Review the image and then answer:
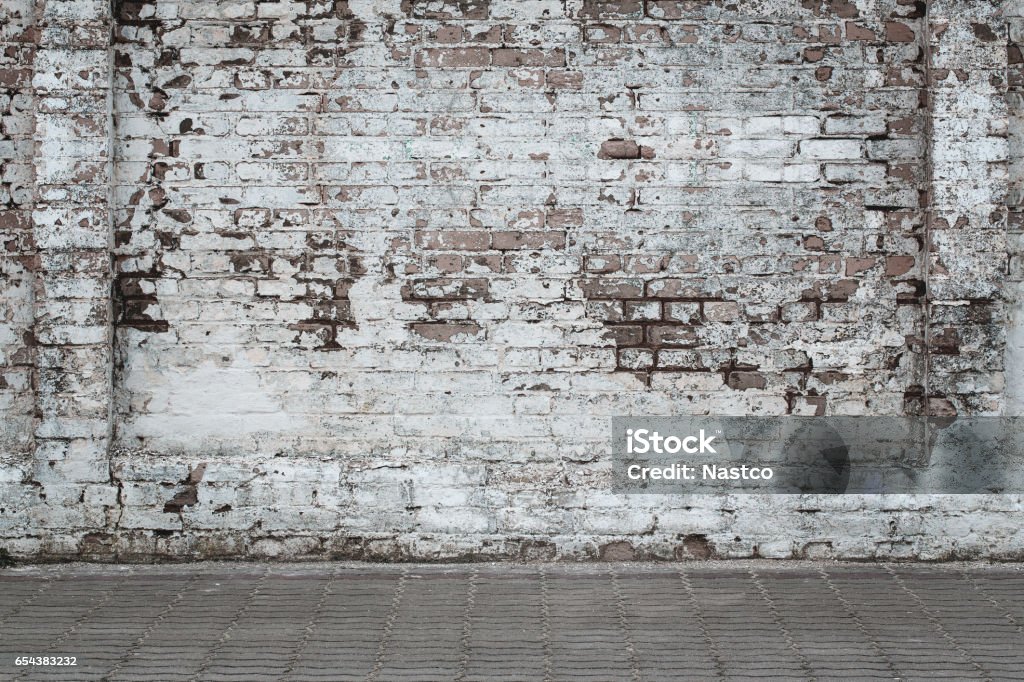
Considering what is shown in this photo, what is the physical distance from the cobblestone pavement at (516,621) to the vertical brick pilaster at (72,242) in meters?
0.63

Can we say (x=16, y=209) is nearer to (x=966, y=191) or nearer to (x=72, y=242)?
(x=72, y=242)

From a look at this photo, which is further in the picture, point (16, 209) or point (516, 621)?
point (16, 209)

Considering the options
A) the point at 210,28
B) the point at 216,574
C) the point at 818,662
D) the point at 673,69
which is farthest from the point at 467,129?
the point at 818,662

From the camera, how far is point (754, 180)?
187 inches

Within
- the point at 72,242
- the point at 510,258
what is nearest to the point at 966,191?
the point at 510,258

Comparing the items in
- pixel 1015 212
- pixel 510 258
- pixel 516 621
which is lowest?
pixel 516 621

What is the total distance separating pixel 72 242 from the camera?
4691 mm

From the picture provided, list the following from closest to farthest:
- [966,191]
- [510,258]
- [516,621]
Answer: [516,621] < [966,191] < [510,258]

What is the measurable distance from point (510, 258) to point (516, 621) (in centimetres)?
173

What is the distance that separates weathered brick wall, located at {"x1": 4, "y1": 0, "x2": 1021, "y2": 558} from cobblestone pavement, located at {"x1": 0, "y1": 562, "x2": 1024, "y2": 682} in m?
0.23

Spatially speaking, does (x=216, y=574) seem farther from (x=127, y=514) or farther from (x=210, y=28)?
(x=210, y=28)

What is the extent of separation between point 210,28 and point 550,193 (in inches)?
72.1

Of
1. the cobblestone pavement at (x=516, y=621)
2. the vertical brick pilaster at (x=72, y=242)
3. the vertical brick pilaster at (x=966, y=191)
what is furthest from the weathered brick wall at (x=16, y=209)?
the vertical brick pilaster at (x=966, y=191)

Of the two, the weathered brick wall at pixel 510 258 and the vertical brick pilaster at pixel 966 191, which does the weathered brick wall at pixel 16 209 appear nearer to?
the weathered brick wall at pixel 510 258
